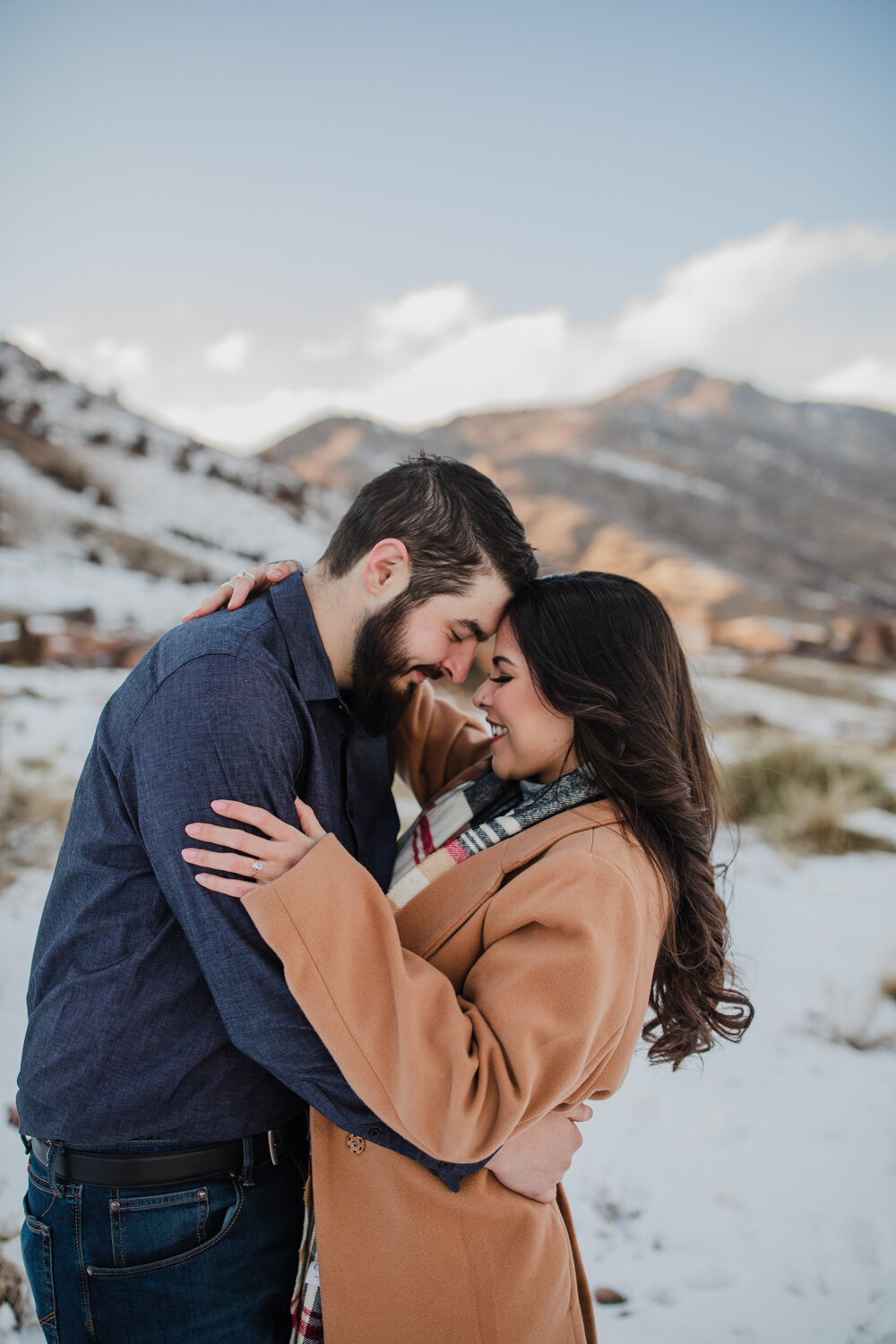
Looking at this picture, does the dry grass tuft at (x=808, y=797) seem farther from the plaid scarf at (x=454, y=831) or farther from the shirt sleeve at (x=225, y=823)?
the shirt sleeve at (x=225, y=823)

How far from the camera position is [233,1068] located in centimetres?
156

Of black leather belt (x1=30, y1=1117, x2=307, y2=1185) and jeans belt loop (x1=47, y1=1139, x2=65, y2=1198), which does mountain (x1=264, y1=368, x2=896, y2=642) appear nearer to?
black leather belt (x1=30, y1=1117, x2=307, y2=1185)

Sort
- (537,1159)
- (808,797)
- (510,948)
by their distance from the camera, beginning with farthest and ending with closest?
(808,797) < (537,1159) < (510,948)

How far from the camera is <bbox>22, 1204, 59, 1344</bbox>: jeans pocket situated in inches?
60.8

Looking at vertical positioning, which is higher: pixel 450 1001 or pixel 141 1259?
pixel 450 1001

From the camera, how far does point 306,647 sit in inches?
68.5

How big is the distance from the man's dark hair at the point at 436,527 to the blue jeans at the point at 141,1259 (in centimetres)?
128

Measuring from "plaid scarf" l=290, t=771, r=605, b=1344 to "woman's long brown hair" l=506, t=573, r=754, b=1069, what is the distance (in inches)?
4.2

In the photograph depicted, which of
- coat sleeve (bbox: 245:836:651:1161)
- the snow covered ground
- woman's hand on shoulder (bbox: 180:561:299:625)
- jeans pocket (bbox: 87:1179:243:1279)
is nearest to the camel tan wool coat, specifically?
coat sleeve (bbox: 245:836:651:1161)

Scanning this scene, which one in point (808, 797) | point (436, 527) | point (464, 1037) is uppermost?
point (436, 527)

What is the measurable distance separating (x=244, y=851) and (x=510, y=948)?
52 centimetres

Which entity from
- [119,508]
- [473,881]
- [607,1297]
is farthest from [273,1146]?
[119,508]

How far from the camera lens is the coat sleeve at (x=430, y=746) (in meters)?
2.58

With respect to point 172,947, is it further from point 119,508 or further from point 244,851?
point 119,508
